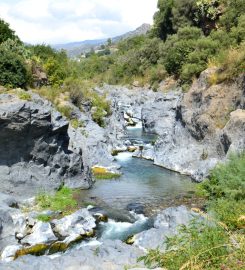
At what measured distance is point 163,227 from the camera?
15508 mm

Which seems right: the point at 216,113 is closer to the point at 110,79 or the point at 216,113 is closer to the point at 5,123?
the point at 5,123

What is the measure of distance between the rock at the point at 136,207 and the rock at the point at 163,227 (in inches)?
69.4

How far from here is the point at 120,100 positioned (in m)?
56.7

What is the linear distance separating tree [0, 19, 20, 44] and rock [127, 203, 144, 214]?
771 inches

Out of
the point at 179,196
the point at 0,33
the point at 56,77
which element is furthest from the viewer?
the point at 56,77

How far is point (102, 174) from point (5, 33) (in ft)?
50.2

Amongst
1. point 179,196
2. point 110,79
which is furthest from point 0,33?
point 110,79

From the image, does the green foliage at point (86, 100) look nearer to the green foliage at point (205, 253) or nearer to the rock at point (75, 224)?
the rock at point (75, 224)

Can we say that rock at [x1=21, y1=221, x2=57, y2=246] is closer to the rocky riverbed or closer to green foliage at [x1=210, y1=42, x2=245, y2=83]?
the rocky riverbed

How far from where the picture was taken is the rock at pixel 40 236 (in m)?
14.7

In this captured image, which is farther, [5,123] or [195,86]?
[195,86]

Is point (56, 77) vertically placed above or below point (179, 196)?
above

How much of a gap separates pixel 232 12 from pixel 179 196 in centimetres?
3622

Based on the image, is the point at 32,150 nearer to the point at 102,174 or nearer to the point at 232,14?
the point at 102,174
